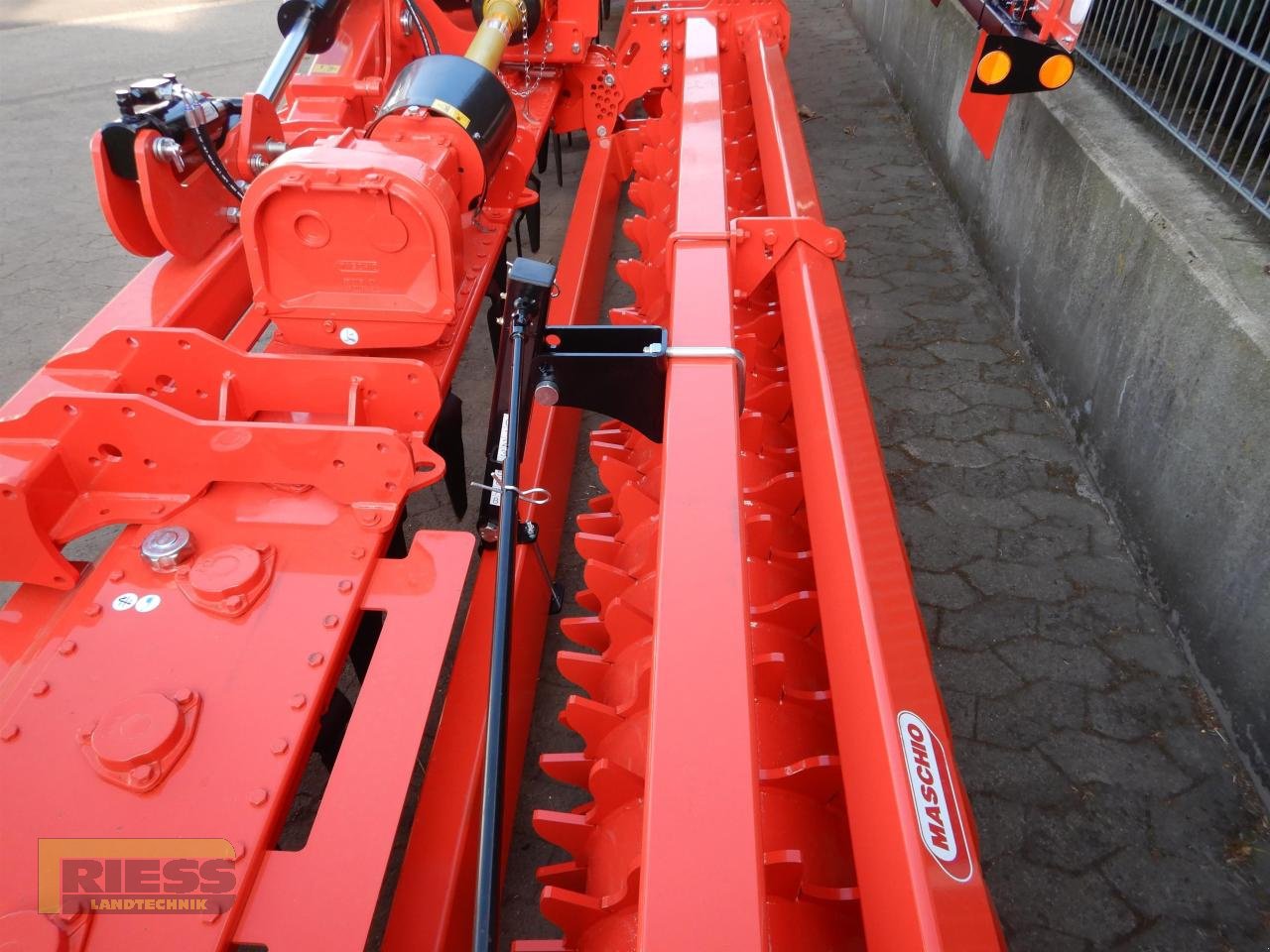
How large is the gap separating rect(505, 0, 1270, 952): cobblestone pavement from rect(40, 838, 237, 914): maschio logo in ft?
2.55

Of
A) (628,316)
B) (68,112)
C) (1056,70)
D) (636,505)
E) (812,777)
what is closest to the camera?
(812,777)

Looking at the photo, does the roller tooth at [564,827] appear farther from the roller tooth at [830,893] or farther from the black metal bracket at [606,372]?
the black metal bracket at [606,372]

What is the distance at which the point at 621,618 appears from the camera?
4.87 feet

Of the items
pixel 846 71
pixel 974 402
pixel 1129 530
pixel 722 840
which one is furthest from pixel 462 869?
pixel 846 71

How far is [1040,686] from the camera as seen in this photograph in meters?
2.13

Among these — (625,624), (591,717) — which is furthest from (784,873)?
(625,624)

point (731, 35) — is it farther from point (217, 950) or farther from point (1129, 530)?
point (217, 950)

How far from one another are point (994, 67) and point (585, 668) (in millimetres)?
2014

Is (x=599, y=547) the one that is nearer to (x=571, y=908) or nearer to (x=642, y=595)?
(x=642, y=595)

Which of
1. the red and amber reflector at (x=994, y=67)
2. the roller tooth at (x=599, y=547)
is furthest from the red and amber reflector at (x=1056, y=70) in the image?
the roller tooth at (x=599, y=547)

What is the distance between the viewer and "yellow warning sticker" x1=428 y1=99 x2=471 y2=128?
7.26 feet

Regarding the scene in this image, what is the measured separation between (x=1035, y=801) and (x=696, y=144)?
1.92 metres

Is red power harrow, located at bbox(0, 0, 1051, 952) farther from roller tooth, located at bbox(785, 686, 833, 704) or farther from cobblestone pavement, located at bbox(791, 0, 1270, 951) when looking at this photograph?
cobblestone pavement, located at bbox(791, 0, 1270, 951)

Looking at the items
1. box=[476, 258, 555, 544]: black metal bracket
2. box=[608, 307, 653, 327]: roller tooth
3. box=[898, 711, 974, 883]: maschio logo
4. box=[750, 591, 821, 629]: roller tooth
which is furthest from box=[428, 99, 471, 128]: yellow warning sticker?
box=[898, 711, 974, 883]: maschio logo
